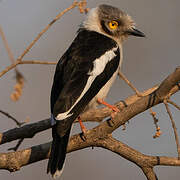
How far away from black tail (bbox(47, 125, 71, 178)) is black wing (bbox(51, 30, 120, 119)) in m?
0.24

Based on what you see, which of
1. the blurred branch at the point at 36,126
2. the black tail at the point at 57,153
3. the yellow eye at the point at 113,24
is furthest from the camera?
the yellow eye at the point at 113,24

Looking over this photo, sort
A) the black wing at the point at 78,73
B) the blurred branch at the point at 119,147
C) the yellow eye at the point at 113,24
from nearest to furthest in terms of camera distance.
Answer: the blurred branch at the point at 119,147, the black wing at the point at 78,73, the yellow eye at the point at 113,24

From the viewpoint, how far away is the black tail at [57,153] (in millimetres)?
3959

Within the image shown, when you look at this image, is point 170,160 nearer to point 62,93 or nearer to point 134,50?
point 62,93

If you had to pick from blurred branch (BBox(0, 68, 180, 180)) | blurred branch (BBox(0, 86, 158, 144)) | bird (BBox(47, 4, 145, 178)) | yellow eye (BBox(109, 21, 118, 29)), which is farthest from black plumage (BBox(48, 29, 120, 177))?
yellow eye (BBox(109, 21, 118, 29))

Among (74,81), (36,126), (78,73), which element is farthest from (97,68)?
(36,126)

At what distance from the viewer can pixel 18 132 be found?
460cm

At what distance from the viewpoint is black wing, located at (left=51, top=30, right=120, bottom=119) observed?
13.7 feet

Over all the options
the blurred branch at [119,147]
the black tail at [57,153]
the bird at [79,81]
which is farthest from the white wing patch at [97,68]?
the blurred branch at [119,147]

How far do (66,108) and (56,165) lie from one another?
0.57 metres

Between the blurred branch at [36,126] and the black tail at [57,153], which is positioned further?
the blurred branch at [36,126]

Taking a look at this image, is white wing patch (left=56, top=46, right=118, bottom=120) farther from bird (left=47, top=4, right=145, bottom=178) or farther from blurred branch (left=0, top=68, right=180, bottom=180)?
blurred branch (left=0, top=68, right=180, bottom=180)

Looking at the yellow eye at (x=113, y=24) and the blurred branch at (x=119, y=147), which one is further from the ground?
the yellow eye at (x=113, y=24)

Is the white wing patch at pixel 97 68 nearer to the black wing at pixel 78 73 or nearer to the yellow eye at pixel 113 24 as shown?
the black wing at pixel 78 73
